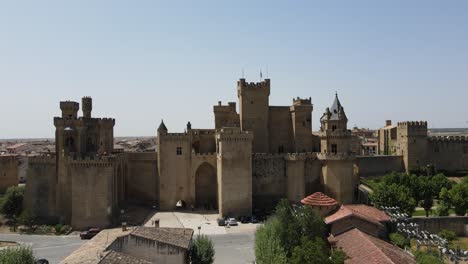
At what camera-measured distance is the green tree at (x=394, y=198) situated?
4669cm

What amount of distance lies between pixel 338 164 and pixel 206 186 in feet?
46.7

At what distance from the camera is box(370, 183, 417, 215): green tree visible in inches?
1838

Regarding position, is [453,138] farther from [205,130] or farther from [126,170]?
[126,170]

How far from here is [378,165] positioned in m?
65.4

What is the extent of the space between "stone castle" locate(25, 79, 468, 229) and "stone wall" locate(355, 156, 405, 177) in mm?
8921

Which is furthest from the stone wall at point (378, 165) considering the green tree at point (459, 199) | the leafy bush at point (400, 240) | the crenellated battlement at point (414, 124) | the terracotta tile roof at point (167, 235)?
the terracotta tile roof at point (167, 235)

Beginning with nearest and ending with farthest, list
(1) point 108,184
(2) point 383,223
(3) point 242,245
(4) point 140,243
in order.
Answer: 1. (4) point 140,243
2. (2) point 383,223
3. (3) point 242,245
4. (1) point 108,184

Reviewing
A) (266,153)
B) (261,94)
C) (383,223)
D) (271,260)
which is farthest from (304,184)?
(271,260)

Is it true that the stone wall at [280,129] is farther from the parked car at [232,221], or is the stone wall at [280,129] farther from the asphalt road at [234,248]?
the asphalt road at [234,248]

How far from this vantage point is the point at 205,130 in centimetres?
5603

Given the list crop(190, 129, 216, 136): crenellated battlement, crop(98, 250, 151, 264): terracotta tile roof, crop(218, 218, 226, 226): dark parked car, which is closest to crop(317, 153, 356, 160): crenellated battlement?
crop(190, 129, 216, 136): crenellated battlement

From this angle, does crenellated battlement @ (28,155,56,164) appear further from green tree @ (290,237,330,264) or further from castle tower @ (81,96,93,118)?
green tree @ (290,237,330,264)

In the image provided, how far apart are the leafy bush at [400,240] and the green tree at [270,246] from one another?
8.29m

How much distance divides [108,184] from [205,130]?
1394 cm
